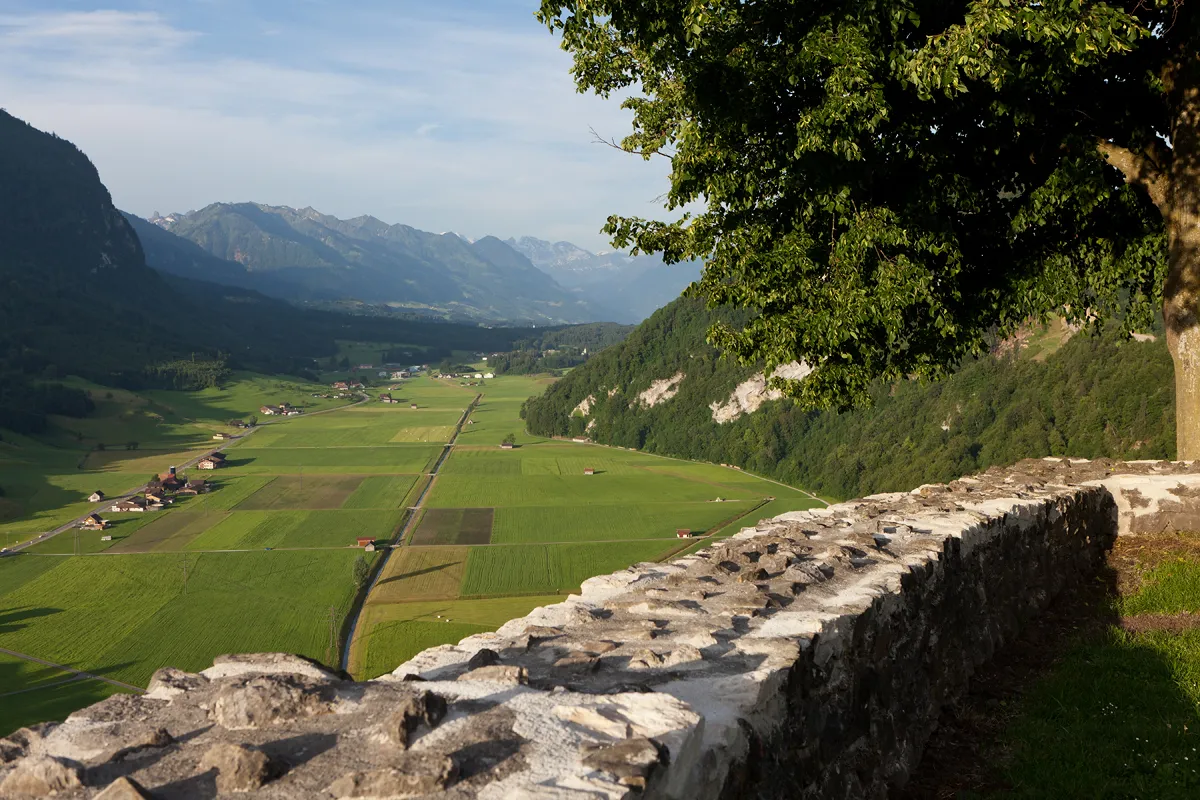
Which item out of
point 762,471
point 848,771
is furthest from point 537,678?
point 762,471

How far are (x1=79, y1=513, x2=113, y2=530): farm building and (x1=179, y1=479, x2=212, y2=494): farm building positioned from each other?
14817 millimetres

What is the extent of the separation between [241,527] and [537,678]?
93261 millimetres

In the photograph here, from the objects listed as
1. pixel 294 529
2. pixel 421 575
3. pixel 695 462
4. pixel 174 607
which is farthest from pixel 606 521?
pixel 695 462

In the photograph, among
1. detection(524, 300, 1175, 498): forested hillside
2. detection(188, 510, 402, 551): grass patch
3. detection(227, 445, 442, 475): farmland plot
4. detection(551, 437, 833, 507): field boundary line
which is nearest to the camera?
detection(524, 300, 1175, 498): forested hillside

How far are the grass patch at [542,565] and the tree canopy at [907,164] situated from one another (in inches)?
2133

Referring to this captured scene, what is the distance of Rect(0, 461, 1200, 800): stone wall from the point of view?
377 centimetres

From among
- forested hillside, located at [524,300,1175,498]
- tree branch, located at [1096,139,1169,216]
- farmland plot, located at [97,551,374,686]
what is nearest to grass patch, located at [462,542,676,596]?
farmland plot, located at [97,551,374,686]

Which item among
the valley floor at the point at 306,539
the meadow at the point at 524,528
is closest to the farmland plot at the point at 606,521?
the meadow at the point at 524,528

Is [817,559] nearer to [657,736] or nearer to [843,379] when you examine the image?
[657,736]

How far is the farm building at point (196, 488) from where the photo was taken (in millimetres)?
106562

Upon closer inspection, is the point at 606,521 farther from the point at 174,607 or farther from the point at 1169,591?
the point at 1169,591

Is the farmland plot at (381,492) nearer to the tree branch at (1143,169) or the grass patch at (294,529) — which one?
the grass patch at (294,529)

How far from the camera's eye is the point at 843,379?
14.3 meters

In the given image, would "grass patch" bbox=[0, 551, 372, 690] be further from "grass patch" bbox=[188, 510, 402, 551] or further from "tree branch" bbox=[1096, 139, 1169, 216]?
"tree branch" bbox=[1096, 139, 1169, 216]
